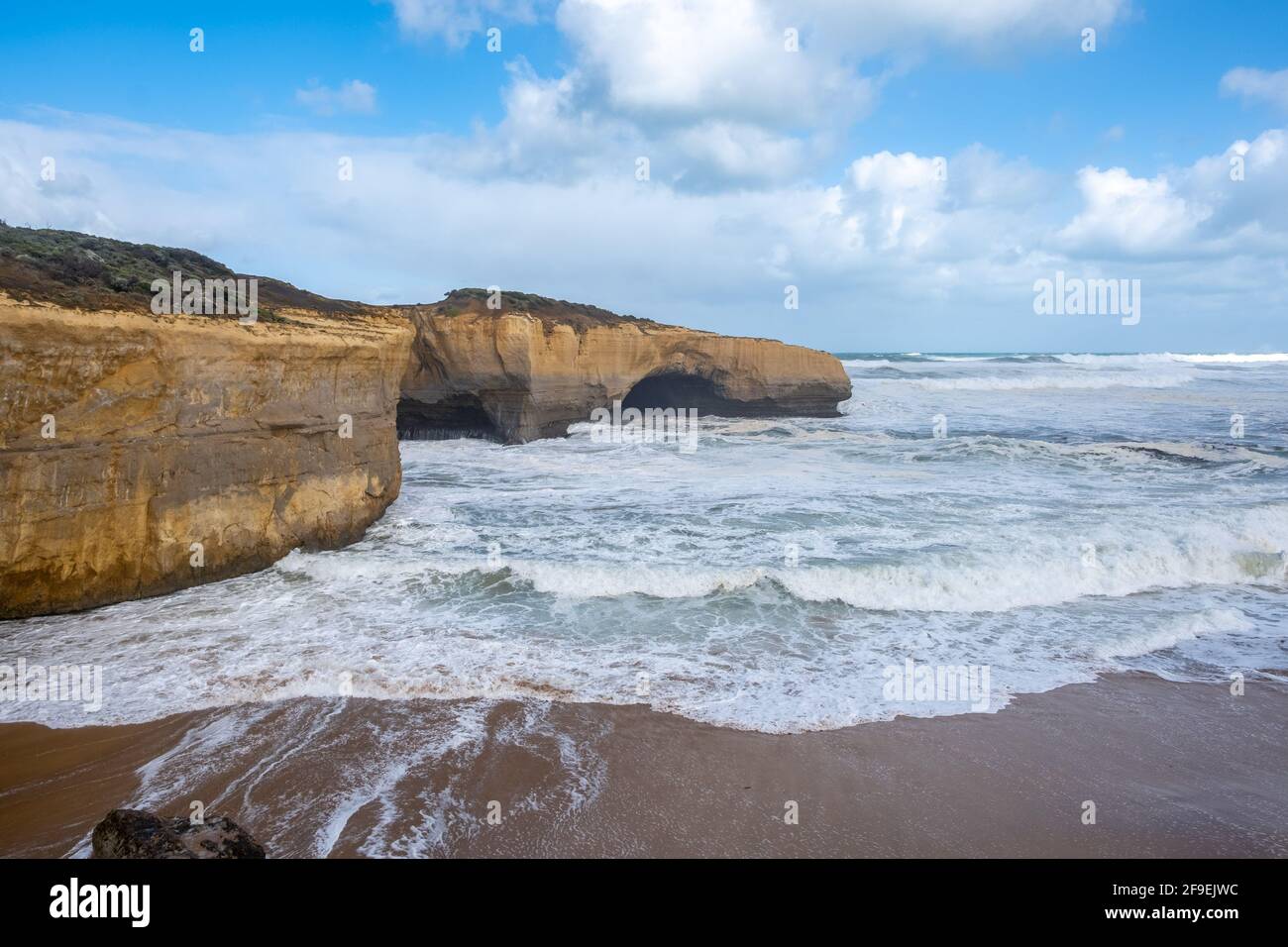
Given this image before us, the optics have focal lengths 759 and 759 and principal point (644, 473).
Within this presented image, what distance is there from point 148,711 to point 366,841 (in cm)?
250

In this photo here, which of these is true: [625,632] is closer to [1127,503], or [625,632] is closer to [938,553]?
[938,553]

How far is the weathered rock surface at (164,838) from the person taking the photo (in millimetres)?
2688

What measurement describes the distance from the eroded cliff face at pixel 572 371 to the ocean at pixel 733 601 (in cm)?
446

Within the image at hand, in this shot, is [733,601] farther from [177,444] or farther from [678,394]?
[678,394]

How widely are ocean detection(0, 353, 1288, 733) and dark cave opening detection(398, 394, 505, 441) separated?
466 centimetres

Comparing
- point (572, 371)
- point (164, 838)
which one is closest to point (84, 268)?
point (164, 838)

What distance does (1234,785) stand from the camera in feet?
15.5

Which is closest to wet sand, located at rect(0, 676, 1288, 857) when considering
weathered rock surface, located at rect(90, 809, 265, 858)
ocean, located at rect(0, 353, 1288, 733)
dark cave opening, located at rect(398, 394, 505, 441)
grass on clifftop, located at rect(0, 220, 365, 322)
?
ocean, located at rect(0, 353, 1288, 733)

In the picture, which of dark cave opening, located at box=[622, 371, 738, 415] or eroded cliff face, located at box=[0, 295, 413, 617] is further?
dark cave opening, located at box=[622, 371, 738, 415]

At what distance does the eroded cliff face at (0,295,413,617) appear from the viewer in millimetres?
6547

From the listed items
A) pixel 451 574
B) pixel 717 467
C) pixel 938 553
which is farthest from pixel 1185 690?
pixel 717 467

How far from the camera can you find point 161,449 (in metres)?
7.36

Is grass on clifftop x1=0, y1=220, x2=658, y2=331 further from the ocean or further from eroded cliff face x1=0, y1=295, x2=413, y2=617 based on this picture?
the ocean

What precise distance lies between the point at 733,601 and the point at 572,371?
13.1m
